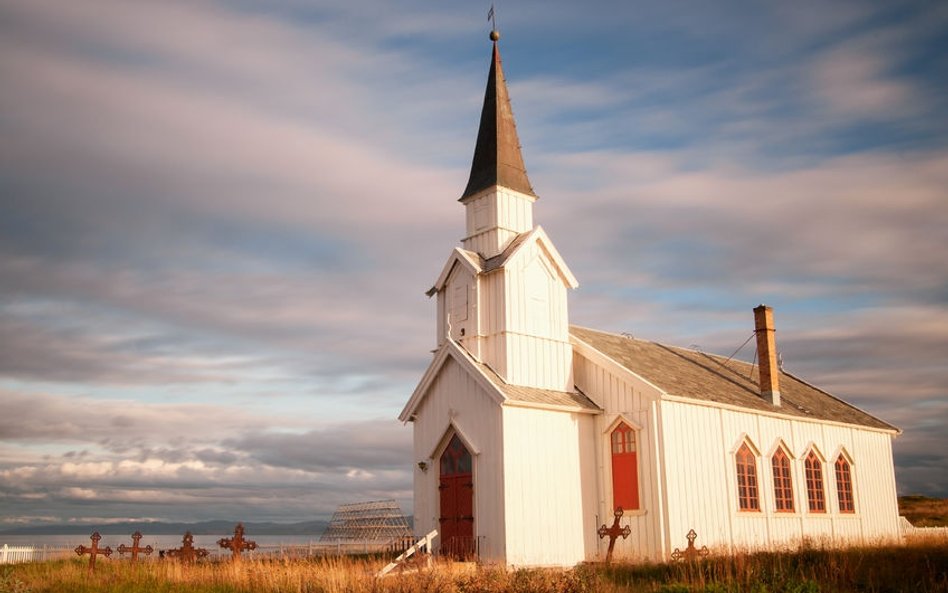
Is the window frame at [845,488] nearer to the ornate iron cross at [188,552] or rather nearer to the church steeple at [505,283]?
the church steeple at [505,283]

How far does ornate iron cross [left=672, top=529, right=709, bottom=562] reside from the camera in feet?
71.2

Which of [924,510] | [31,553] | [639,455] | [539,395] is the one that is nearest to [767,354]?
[639,455]

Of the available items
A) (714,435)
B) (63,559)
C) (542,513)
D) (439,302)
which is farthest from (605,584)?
(63,559)

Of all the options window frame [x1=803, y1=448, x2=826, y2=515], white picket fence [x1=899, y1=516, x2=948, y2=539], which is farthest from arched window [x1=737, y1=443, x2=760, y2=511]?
white picket fence [x1=899, y1=516, x2=948, y2=539]

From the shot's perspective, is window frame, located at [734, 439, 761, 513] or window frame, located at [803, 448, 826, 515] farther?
window frame, located at [803, 448, 826, 515]

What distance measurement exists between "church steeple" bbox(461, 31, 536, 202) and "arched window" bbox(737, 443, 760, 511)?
11.5m

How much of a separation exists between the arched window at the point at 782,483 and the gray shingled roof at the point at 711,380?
66.5 inches

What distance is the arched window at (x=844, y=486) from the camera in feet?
109

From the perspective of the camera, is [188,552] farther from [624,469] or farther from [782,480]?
[782,480]

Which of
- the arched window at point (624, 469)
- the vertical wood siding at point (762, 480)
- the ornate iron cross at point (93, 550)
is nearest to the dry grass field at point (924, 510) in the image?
the vertical wood siding at point (762, 480)

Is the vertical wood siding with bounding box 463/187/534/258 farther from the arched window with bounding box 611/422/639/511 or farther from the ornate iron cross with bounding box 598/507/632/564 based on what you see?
the ornate iron cross with bounding box 598/507/632/564

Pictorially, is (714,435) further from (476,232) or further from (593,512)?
(476,232)

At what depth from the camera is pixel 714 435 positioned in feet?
91.7

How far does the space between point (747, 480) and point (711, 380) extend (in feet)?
14.2
